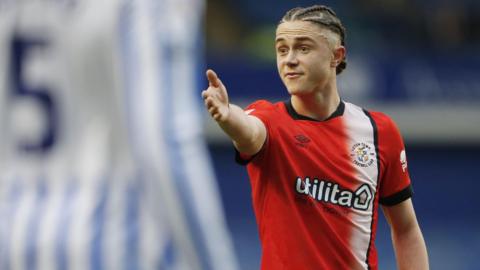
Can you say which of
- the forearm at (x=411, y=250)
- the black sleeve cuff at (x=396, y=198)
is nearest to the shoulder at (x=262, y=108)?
the black sleeve cuff at (x=396, y=198)

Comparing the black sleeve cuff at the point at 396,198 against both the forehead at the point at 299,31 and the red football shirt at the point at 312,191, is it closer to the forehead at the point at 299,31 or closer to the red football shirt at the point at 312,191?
the red football shirt at the point at 312,191

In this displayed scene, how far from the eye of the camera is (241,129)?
2561 millimetres

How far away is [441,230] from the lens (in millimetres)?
12516

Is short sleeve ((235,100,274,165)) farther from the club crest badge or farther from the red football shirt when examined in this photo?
the club crest badge

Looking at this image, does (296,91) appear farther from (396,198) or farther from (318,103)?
(396,198)

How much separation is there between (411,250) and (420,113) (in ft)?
30.9

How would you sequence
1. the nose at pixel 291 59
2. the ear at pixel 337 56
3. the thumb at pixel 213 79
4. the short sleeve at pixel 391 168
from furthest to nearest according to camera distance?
the short sleeve at pixel 391 168, the ear at pixel 337 56, the nose at pixel 291 59, the thumb at pixel 213 79

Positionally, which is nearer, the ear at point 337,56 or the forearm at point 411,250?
the ear at point 337,56

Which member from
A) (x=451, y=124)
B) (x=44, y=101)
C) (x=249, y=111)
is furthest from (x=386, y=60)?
(x=44, y=101)

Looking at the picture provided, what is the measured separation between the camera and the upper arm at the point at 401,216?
310 centimetres

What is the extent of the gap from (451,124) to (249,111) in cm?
981

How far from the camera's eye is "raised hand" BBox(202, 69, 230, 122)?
2.46 meters

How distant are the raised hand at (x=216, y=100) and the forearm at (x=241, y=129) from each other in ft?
0.06

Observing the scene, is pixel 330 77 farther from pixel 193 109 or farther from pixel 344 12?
pixel 344 12
